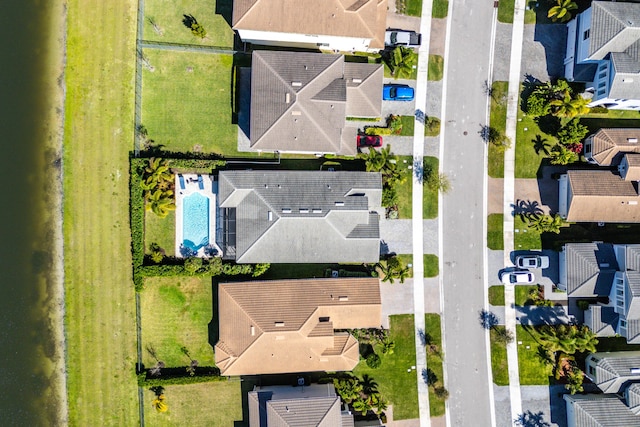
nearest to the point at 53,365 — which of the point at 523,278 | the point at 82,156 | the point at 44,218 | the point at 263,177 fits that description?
the point at 44,218

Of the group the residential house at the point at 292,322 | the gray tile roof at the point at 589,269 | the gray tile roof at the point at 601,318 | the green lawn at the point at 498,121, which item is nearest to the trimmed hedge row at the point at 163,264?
the residential house at the point at 292,322

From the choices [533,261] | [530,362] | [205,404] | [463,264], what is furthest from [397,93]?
[205,404]

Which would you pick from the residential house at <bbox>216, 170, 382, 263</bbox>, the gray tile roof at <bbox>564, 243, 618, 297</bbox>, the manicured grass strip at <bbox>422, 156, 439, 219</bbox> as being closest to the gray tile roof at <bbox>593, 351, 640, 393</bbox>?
the gray tile roof at <bbox>564, 243, 618, 297</bbox>

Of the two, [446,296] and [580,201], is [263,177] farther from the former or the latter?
[580,201]

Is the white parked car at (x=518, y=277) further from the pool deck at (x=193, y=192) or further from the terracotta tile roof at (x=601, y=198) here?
the pool deck at (x=193, y=192)

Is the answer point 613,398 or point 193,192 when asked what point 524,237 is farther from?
point 193,192
